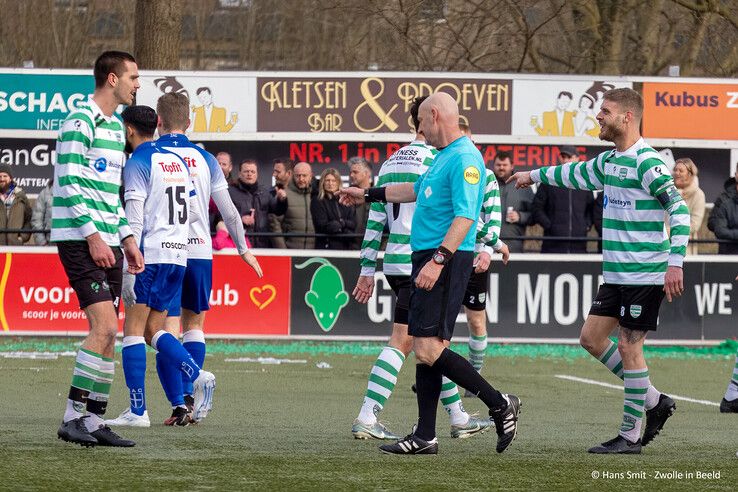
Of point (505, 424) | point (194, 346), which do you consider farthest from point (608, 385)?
point (505, 424)

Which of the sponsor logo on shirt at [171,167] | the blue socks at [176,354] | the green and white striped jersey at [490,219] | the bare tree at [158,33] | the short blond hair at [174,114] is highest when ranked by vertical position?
the bare tree at [158,33]

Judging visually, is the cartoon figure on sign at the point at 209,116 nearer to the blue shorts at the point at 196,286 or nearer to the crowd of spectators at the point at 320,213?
the crowd of spectators at the point at 320,213

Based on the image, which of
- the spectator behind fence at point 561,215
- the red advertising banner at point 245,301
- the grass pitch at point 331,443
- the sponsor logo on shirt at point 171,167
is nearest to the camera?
the grass pitch at point 331,443

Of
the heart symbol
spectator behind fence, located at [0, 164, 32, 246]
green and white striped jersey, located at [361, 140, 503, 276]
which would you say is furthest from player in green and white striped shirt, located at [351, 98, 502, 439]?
spectator behind fence, located at [0, 164, 32, 246]

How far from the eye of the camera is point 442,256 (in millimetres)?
8258

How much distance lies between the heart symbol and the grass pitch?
3129mm

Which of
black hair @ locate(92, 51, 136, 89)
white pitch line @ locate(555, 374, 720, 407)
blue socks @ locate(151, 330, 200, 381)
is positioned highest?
black hair @ locate(92, 51, 136, 89)

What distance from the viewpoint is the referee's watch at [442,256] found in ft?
27.1

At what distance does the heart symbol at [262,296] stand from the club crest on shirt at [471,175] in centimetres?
1026

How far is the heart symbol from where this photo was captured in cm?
1845

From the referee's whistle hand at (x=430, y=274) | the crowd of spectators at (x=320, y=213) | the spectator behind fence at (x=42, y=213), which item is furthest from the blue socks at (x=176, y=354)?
the spectator behind fence at (x=42, y=213)

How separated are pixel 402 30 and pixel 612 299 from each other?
17.2 meters

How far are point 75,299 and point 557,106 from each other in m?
6.38

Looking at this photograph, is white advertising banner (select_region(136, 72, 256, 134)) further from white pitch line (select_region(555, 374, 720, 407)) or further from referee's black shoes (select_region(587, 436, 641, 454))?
referee's black shoes (select_region(587, 436, 641, 454))
